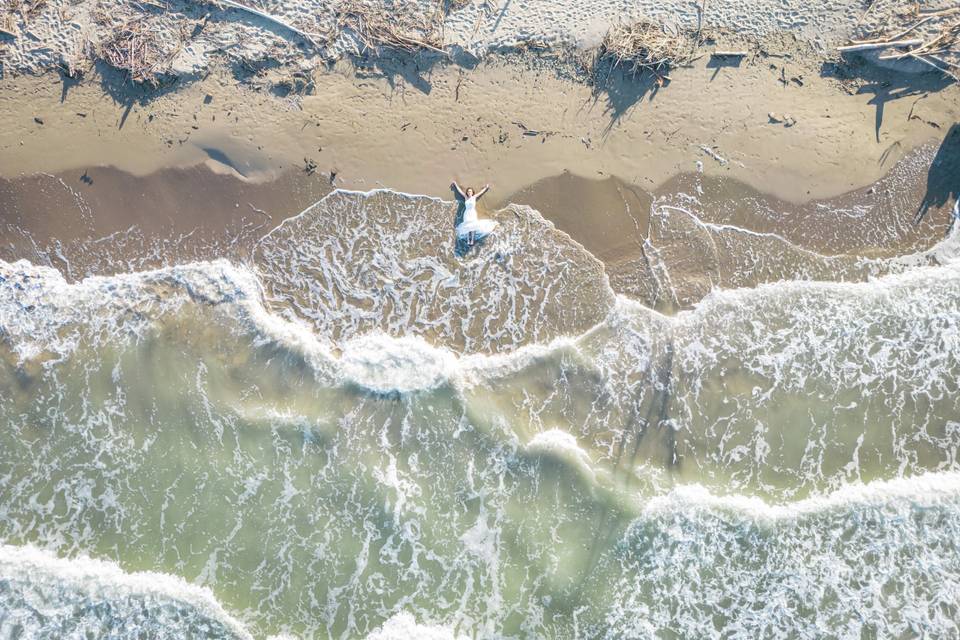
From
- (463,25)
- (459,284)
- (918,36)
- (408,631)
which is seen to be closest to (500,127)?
(463,25)

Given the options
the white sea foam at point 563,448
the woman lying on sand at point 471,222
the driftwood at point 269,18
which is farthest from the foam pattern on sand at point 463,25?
the white sea foam at point 563,448

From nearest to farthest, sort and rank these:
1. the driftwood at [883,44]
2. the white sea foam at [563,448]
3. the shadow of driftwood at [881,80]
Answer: the white sea foam at [563,448] → the driftwood at [883,44] → the shadow of driftwood at [881,80]

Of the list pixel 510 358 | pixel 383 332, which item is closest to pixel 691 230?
pixel 510 358

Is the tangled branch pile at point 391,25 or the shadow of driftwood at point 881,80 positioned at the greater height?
the tangled branch pile at point 391,25

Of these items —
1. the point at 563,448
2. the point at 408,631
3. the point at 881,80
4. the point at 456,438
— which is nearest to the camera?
the point at 408,631

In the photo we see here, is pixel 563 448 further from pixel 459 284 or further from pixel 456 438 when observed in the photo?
pixel 459 284

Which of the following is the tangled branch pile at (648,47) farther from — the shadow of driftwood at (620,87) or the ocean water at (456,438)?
the ocean water at (456,438)
